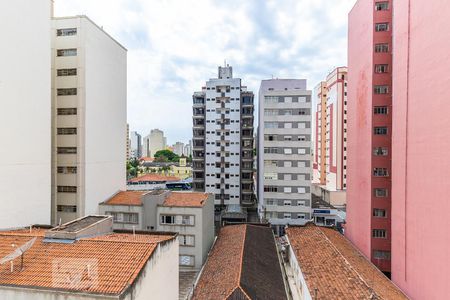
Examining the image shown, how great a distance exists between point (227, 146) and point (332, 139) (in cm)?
3254

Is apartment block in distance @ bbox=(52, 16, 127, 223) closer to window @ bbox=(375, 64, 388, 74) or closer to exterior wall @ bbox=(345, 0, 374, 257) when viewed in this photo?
exterior wall @ bbox=(345, 0, 374, 257)

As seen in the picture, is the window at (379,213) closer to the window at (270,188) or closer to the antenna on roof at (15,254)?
the window at (270,188)

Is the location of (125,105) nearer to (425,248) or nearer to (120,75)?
(120,75)

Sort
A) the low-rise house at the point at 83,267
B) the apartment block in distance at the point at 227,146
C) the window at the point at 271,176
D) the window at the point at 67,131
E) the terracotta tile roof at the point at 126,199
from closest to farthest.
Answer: the low-rise house at the point at 83,267 < the window at the point at 67,131 < the terracotta tile roof at the point at 126,199 < the window at the point at 271,176 < the apartment block in distance at the point at 227,146

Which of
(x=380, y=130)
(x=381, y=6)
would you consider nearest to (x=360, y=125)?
(x=380, y=130)

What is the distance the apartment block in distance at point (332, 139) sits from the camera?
6782cm

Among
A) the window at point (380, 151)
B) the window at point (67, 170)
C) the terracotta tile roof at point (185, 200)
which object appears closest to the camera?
the window at point (380, 151)

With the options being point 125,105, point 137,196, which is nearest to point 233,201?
point 137,196

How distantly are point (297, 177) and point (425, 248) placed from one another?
2750cm

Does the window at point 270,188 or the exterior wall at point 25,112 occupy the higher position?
the exterior wall at point 25,112

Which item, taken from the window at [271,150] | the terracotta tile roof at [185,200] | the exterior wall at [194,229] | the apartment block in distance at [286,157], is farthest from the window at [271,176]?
the exterior wall at [194,229]

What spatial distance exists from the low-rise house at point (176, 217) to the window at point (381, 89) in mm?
23808

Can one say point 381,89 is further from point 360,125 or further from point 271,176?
point 271,176

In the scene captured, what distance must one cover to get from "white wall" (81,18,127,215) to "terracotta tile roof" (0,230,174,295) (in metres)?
17.3
